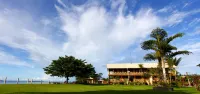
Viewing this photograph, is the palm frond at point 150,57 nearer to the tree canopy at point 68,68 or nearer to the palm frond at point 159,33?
the palm frond at point 159,33

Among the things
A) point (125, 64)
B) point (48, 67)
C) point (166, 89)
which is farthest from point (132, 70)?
point (166, 89)

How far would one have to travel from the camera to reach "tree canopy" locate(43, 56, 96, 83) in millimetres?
46166

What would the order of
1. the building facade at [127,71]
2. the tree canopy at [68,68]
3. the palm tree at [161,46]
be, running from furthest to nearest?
the building facade at [127,71], the tree canopy at [68,68], the palm tree at [161,46]

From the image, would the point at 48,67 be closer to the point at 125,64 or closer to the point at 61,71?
the point at 61,71

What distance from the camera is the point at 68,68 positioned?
45969 millimetres

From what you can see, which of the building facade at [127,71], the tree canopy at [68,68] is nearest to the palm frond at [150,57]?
the tree canopy at [68,68]

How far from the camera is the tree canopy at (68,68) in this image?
46166 millimetres

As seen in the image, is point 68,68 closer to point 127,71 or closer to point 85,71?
point 85,71

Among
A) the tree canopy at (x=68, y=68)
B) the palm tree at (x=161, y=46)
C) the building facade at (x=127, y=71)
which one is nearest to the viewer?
the palm tree at (x=161, y=46)

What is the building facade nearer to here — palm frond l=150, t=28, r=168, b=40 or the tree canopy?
the tree canopy

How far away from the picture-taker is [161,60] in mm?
29219

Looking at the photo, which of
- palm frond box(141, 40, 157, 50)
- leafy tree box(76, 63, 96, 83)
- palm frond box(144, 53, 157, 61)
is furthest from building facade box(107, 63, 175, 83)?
palm frond box(141, 40, 157, 50)

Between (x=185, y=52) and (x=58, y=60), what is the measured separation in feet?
93.7

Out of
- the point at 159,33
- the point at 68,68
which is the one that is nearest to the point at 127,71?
the point at 68,68
